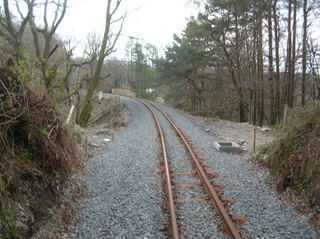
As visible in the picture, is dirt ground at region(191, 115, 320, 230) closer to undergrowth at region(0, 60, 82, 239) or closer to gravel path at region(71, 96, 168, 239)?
gravel path at region(71, 96, 168, 239)

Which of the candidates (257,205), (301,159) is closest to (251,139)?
(301,159)

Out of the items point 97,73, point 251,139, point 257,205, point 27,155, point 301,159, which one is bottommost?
point 257,205

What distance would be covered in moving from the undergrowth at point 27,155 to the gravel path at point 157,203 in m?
0.68

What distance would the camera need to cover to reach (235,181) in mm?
6082

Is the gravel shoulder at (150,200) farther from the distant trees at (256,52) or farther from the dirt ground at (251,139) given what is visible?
the distant trees at (256,52)

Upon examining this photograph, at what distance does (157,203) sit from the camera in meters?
4.85

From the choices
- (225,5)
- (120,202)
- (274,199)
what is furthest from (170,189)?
(225,5)

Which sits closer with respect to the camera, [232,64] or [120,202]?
[120,202]

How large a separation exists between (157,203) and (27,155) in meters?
2.32

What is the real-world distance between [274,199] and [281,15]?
15188 millimetres

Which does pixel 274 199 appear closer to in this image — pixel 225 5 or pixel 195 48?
pixel 225 5

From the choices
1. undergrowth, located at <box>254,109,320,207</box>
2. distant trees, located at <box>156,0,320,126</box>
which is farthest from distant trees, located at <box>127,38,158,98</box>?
undergrowth, located at <box>254,109,320,207</box>

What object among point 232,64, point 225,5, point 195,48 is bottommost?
point 232,64

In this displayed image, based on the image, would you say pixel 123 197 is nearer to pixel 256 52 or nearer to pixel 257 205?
pixel 257 205
